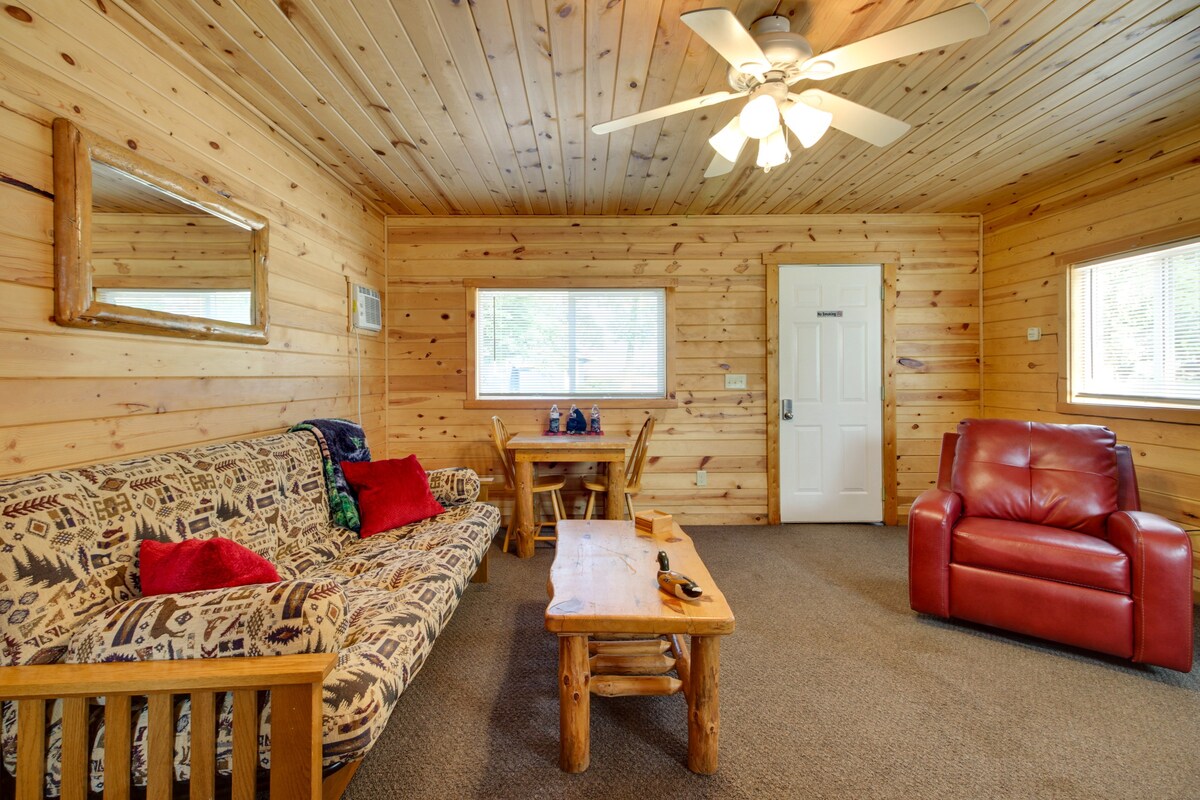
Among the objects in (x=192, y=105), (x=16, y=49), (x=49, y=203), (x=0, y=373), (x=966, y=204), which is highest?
(x=966, y=204)

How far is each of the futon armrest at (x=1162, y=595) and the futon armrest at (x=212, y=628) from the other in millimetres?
2846

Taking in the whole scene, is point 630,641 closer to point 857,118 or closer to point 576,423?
point 576,423

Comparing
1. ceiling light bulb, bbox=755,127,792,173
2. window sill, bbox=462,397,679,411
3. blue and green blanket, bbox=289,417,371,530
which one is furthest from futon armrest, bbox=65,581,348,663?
window sill, bbox=462,397,679,411

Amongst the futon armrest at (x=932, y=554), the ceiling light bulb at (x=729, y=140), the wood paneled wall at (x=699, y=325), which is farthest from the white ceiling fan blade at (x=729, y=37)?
the wood paneled wall at (x=699, y=325)

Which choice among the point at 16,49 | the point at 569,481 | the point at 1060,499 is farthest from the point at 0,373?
the point at 1060,499

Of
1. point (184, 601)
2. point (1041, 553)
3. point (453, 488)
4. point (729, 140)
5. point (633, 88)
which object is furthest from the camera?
point (453, 488)

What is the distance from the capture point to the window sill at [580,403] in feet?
12.8

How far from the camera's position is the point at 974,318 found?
3.94 metres

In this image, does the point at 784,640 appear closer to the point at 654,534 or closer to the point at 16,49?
the point at 654,534

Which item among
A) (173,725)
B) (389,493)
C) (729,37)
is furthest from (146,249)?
(729,37)

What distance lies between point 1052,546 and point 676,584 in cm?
177

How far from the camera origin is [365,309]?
3.42 meters

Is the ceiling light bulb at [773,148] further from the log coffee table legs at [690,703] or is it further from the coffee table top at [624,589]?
the log coffee table legs at [690,703]

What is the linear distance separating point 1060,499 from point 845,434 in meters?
1.66
